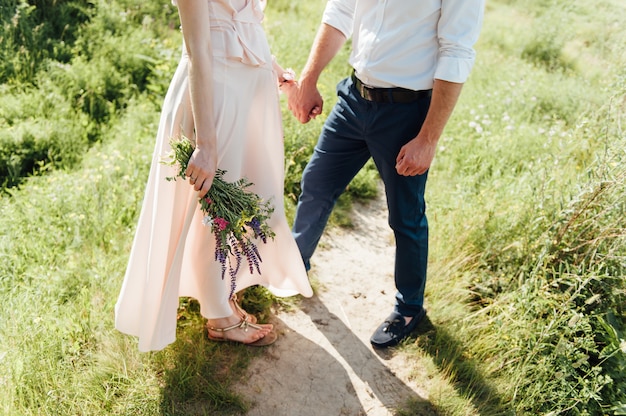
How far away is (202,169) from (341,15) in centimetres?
120

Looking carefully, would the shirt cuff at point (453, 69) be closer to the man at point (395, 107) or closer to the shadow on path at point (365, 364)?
the man at point (395, 107)

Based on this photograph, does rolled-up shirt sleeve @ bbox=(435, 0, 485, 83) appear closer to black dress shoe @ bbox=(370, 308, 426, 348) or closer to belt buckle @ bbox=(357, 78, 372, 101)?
belt buckle @ bbox=(357, 78, 372, 101)

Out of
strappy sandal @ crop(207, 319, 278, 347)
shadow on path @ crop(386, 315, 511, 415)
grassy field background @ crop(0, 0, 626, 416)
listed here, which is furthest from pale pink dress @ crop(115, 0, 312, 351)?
shadow on path @ crop(386, 315, 511, 415)

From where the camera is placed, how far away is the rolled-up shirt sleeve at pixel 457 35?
7.22 feet

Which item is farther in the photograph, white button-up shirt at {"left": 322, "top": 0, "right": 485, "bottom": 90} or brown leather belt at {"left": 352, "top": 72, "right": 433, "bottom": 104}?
brown leather belt at {"left": 352, "top": 72, "right": 433, "bottom": 104}

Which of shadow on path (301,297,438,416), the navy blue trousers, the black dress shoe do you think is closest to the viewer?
the navy blue trousers

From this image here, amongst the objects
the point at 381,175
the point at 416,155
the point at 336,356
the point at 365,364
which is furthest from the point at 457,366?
the point at 416,155

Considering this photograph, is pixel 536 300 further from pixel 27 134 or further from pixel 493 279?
pixel 27 134

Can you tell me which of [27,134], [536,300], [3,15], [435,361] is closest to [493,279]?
[536,300]

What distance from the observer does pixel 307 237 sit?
3.08 m

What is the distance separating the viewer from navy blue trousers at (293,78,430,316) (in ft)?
8.30

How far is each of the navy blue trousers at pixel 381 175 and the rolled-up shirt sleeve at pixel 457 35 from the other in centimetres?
26

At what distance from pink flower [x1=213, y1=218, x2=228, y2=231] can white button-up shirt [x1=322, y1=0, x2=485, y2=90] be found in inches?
37.6

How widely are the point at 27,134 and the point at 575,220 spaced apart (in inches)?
156
